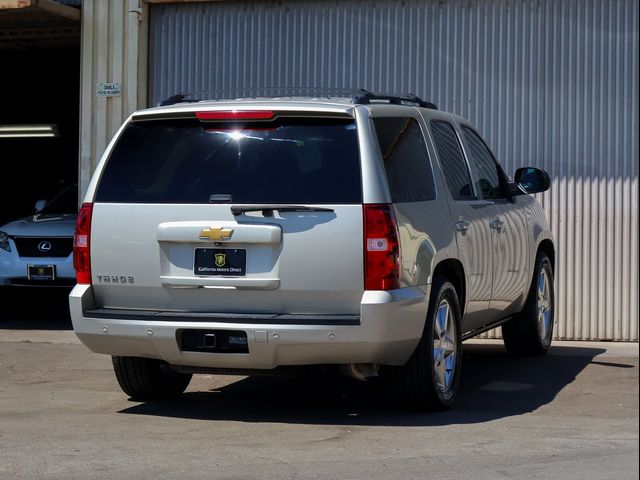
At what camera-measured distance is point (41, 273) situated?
43.3 feet

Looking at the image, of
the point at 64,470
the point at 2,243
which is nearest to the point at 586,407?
the point at 64,470

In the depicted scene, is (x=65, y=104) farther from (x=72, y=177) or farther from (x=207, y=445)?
(x=207, y=445)

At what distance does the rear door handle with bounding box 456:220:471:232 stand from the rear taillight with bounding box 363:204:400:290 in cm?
115

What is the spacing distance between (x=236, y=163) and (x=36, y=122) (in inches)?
650

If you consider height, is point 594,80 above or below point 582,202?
above

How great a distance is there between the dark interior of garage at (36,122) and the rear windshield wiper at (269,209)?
1115 centimetres

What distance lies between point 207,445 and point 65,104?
55.3 ft

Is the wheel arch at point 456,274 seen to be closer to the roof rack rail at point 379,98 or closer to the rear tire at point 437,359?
the rear tire at point 437,359

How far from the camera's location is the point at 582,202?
38.7 feet

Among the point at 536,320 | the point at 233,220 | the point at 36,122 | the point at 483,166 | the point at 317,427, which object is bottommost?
the point at 317,427

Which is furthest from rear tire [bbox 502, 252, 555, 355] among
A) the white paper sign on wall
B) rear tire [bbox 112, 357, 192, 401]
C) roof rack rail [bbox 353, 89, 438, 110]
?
the white paper sign on wall

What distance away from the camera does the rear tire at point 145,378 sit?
7.99 metres

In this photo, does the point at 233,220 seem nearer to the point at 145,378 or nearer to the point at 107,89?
the point at 145,378

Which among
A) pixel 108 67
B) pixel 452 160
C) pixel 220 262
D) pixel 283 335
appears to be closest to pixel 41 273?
pixel 108 67
